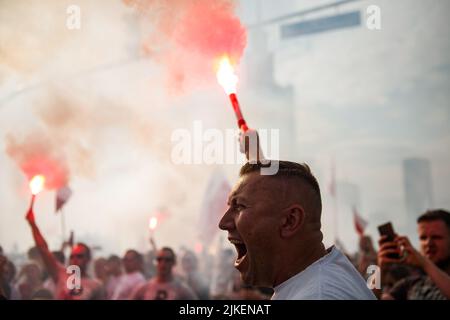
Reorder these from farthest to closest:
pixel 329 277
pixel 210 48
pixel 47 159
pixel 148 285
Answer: pixel 47 159 → pixel 148 285 → pixel 210 48 → pixel 329 277

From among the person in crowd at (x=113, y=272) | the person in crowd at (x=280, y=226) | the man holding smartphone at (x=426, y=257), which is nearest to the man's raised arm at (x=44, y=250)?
the person in crowd at (x=113, y=272)

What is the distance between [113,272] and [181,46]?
341cm

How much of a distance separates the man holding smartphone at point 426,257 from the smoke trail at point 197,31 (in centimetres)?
226

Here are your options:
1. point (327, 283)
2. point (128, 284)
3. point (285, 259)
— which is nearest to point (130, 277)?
point (128, 284)

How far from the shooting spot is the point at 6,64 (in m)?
9.91

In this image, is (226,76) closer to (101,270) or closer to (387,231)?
(387,231)

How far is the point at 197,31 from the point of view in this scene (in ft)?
17.0

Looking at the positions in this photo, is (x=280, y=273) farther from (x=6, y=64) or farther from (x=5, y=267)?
(x=6, y=64)

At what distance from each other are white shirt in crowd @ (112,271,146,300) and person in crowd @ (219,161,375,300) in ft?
14.3

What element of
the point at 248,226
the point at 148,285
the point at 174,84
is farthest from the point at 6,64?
the point at 248,226

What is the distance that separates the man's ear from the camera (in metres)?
1.93

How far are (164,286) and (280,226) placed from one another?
399 centimetres

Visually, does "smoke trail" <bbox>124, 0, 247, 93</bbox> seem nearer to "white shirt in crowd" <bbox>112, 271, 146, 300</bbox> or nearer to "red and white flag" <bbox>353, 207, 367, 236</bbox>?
"white shirt in crowd" <bbox>112, 271, 146, 300</bbox>

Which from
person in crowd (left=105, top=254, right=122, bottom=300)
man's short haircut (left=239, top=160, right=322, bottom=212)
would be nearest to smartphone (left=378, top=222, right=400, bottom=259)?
man's short haircut (left=239, top=160, right=322, bottom=212)
